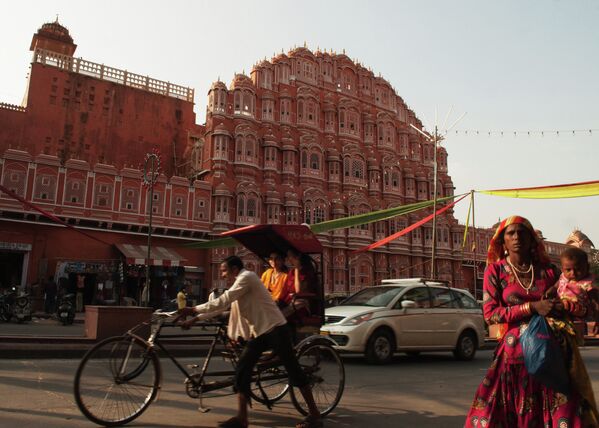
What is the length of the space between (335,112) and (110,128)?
16117 mm

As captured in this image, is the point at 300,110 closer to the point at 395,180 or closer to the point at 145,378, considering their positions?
the point at 395,180

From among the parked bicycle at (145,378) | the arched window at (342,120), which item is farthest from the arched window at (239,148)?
the parked bicycle at (145,378)

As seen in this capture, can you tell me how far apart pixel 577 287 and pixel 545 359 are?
0.60 meters

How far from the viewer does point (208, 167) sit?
3216 centimetres

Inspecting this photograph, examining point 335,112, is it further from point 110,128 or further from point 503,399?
point 503,399

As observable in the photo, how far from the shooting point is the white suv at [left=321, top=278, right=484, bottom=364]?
31.1 ft

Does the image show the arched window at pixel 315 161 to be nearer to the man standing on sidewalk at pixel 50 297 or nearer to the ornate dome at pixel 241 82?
the ornate dome at pixel 241 82

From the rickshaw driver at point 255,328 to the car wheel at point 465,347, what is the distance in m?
7.24

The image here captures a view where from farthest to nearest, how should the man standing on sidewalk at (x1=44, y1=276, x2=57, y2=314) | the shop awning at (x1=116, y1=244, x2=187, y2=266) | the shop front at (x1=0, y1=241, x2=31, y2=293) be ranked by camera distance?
1. the shop awning at (x1=116, y1=244, x2=187, y2=266)
2. the shop front at (x1=0, y1=241, x2=31, y2=293)
3. the man standing on sidewalk at (x1=44, y1=276, x2=57, y2=314)

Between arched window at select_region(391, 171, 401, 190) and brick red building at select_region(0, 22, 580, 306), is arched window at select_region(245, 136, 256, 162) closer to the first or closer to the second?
brick red building at select_region(0, 22, 580, 306)

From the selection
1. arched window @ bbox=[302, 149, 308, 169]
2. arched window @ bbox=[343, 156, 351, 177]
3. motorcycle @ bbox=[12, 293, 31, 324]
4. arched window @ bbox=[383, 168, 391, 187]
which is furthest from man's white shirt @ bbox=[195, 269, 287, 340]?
arched window @ bbox=[383, 168, 391, 187]

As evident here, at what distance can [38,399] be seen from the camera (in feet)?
17.5

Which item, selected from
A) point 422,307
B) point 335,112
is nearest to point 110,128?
point 335,112

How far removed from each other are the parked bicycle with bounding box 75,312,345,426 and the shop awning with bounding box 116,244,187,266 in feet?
73.7
